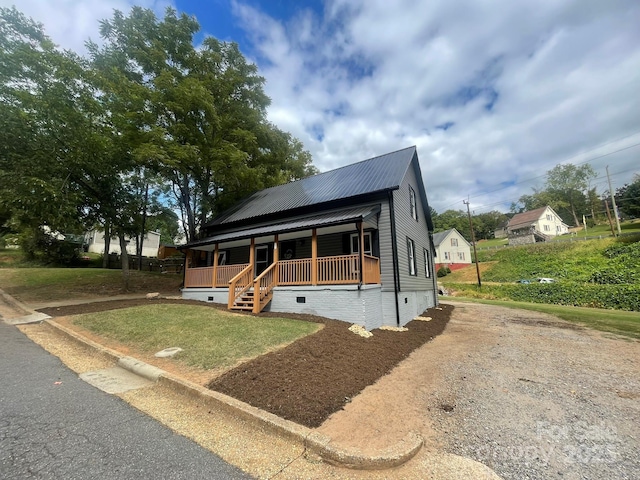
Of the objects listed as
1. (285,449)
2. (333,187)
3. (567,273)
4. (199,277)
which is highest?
(333,187)

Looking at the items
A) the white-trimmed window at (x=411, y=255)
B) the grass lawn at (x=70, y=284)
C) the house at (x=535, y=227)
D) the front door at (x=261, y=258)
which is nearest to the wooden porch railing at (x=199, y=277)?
A: the front door at (x=261, y=258)

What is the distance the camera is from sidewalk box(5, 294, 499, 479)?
2801 mm

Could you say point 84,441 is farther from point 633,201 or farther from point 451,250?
point 633,201

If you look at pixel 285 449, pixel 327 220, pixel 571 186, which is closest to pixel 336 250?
pixel 327 220

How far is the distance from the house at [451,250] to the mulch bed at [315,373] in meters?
44.4

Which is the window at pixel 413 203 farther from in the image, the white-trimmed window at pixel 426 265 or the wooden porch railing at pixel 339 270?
the wooden porch railing at pixel 339 270

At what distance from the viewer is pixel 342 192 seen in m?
12.7

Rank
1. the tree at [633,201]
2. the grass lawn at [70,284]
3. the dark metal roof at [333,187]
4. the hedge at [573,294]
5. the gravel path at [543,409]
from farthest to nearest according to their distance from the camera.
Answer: the tree at [633,201], the hedge at [573,294], the grass lawn at [70,284], the dark metal roof at [333,187], the gravel path at [543,409]

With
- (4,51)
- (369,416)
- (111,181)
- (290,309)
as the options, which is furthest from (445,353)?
(4,51)

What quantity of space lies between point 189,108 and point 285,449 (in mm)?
18544

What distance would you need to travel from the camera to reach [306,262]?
10.5 m

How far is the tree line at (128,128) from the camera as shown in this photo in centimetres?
1210

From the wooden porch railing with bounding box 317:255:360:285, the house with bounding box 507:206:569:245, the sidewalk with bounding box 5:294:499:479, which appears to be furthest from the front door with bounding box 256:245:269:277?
the house with bounding box 507:206:569:245

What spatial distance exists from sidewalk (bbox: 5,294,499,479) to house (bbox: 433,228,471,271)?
1916 inches
